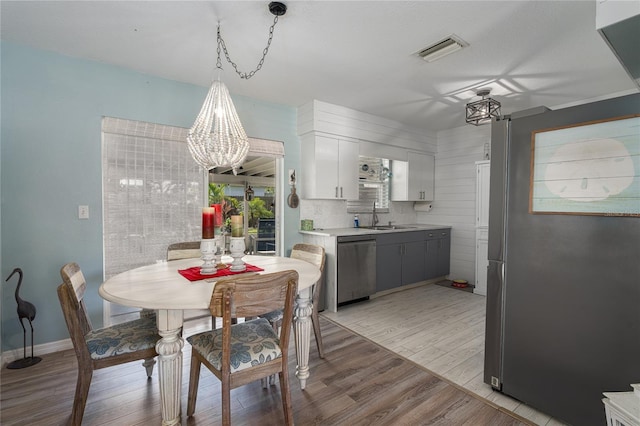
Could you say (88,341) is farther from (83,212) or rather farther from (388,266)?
(388,266)

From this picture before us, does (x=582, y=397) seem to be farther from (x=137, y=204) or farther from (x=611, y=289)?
(x=137, y=204)

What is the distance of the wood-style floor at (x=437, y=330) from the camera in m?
2.16

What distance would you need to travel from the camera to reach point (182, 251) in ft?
8.94

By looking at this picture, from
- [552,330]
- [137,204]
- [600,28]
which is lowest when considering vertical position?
[552,330]

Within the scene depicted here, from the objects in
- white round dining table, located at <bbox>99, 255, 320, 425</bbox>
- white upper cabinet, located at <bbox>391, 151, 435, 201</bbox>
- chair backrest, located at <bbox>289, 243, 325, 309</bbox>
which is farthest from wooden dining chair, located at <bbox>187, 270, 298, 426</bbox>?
white upper cabinet, located at <bbox>391, 151, 435, 201</bbox>

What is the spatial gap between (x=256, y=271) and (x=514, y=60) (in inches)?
117

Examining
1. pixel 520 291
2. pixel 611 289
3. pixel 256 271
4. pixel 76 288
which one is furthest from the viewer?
pixel 256 271

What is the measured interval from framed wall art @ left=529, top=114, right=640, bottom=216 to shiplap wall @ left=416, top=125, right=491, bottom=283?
3.28m

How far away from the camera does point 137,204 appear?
3.00 m

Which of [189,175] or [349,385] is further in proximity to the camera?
[189,175]

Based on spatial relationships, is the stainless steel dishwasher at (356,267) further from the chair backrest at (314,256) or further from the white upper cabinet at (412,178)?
the white upper cabinet at (412,178)

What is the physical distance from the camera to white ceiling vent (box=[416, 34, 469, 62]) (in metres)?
2.41

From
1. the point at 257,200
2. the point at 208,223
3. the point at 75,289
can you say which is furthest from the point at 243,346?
the point at 257,200

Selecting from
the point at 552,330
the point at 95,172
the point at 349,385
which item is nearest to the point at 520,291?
the point at 552,330
